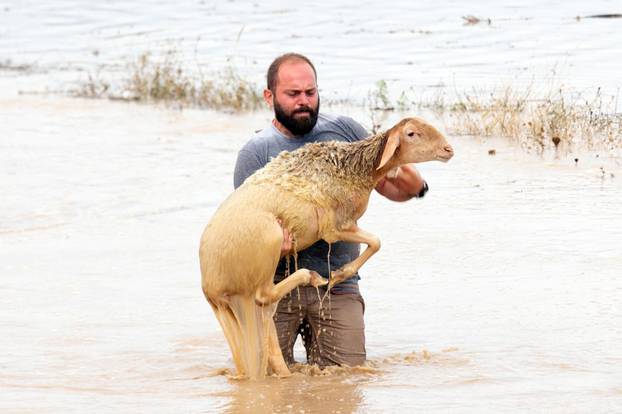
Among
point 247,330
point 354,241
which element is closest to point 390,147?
point 354,241

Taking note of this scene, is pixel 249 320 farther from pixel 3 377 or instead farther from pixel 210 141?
pixel 210 141

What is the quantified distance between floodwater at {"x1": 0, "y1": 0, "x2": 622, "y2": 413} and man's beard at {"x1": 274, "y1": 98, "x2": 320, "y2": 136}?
1.37m

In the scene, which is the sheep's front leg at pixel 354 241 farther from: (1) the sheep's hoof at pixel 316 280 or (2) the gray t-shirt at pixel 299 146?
(2) the gray t-shirt at pixel 299 146

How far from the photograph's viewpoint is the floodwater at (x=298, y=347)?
7.42m

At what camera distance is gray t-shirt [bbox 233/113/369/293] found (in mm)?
7547

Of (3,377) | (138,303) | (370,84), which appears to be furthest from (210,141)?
(3,377)

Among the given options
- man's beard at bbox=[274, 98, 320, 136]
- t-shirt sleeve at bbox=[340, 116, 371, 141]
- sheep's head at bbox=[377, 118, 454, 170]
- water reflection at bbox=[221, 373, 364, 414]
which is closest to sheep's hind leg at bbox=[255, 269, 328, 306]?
water reflection at bbox=[221, 373, 364, 414]

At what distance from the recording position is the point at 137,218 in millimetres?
12602

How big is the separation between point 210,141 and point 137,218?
13.0 feet

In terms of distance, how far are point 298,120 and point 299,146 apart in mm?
166

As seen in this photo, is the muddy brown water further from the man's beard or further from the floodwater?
the man's beard

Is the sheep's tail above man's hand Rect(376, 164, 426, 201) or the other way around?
the other way around

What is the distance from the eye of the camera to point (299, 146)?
24.7 feet

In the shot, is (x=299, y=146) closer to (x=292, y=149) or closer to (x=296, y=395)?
(x=292, y=149)
